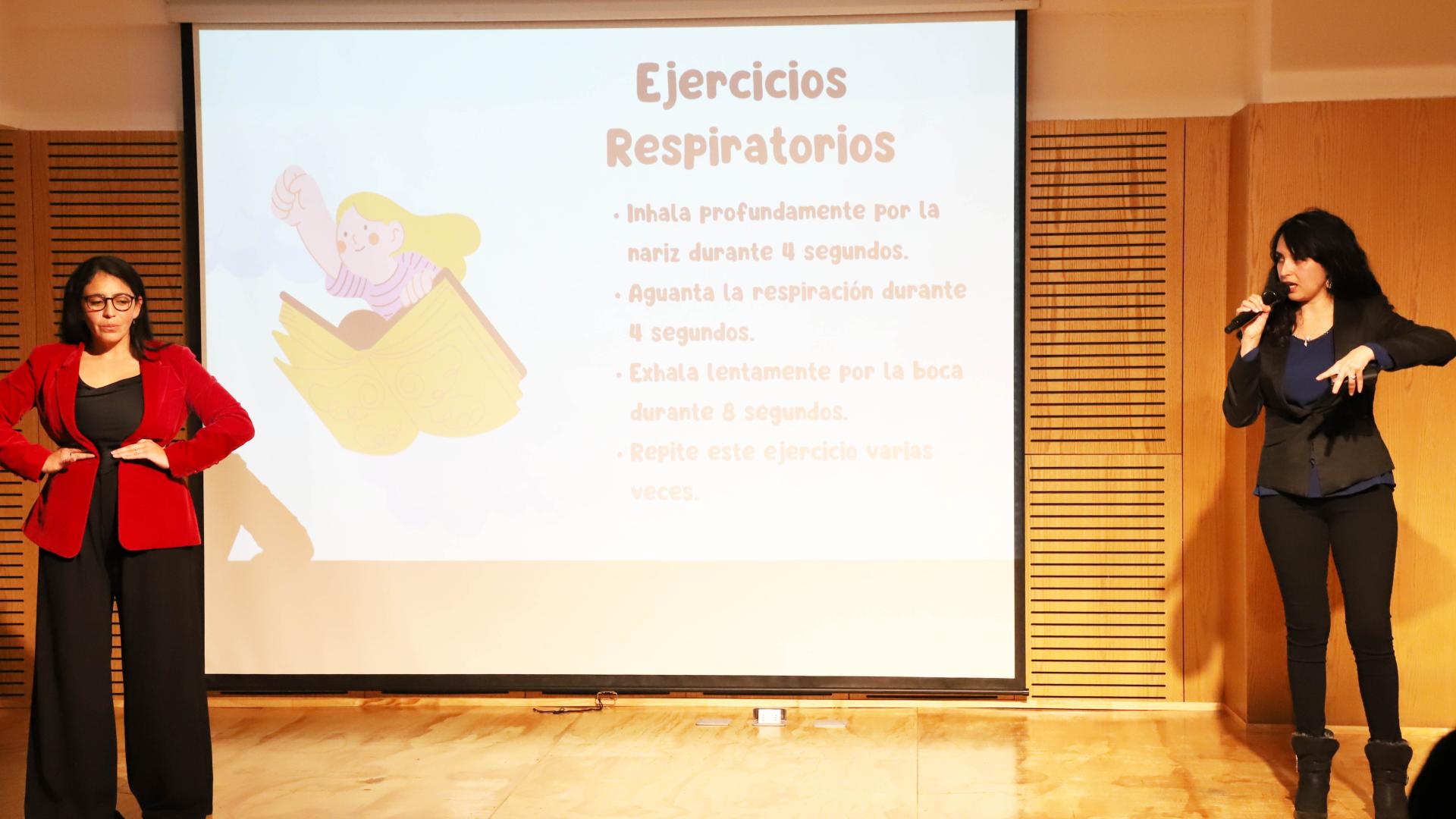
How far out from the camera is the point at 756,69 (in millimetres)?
4348

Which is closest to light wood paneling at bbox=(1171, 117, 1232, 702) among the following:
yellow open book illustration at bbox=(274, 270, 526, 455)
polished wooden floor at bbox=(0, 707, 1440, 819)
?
polished wooden floor at bbox=(0, 707, 1440, 819)

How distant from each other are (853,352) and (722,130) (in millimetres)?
913

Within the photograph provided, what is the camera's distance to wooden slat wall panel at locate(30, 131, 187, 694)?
14.9ft

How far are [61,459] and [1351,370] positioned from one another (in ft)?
10.2

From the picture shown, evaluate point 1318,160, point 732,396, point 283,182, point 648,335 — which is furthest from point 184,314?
point 1318,160

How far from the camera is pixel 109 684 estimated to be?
9.96 ft

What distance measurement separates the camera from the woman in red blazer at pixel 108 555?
9.72ft

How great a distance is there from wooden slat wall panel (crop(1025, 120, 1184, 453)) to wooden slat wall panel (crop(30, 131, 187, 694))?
3.13 meters

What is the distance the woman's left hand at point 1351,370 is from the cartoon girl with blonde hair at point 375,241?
111 inches

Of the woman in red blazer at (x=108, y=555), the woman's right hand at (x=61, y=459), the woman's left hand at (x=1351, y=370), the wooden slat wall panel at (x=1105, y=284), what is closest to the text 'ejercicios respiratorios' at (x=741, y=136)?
the wooden slat wall panel at (x=1105, y=284)

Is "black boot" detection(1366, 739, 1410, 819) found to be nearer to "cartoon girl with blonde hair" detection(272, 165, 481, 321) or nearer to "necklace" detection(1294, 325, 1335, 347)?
"necklace" detection(1294, 325, 1335, 347)

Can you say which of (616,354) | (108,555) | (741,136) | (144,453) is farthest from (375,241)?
(108,555)

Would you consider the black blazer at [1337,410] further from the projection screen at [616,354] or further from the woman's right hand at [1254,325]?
the projection screen at [616,354]

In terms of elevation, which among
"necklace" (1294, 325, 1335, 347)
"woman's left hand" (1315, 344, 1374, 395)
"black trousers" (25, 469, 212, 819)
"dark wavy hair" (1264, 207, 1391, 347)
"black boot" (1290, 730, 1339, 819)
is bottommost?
"black boot" (1290, 730, 1339, 819)
